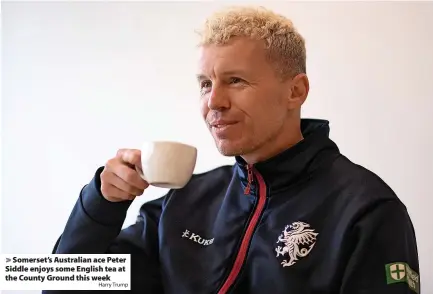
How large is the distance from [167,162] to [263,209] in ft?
0.93

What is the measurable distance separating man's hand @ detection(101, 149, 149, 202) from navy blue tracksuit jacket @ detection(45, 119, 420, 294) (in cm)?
3

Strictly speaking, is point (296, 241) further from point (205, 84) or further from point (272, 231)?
point (205, 84)

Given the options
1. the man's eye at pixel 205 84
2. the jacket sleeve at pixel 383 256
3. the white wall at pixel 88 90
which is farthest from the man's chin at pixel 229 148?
the white wall at pixel 88 90

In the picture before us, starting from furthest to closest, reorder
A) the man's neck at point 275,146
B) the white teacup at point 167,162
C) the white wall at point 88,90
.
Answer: the white wall at point 88,90
the man's neck at point 275,146
the white teacup at point 167,162

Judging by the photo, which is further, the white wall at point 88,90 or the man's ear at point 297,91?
the white wall at point 88,90

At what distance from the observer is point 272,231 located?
3.21 feet

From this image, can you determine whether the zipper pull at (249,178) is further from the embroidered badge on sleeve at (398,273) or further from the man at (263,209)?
the embroidered badge on sleeve at (398,273)

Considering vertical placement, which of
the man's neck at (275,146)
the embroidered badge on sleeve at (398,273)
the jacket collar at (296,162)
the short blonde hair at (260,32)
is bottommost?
the embroidered badge on sleeve at (398,273)

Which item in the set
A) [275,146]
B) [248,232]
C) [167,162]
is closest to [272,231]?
[248,232]

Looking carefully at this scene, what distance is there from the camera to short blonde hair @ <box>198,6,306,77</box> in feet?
3.24

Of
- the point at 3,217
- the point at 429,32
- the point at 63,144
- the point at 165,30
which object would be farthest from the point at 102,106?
the point at 429,32

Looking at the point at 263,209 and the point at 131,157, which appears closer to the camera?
the point at 131,157

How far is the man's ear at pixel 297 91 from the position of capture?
105cm

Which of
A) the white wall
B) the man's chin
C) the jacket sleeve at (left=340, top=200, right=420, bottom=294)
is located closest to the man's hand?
the man's chin
